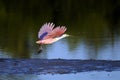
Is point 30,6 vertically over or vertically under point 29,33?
over

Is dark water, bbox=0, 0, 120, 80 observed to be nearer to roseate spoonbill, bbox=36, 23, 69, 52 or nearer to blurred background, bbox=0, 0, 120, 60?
blurred background, bbox=0, 0, 120, 60

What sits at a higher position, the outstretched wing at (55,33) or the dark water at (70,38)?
the dark water at (70,38)

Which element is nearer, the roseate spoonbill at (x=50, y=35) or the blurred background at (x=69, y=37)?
the roseate spoonbill at (x=50, y=35)

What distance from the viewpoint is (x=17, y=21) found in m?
32.9

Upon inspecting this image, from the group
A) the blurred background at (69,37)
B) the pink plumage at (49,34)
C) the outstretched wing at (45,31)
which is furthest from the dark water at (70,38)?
the pink plumage at (49,34)

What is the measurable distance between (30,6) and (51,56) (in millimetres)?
26241

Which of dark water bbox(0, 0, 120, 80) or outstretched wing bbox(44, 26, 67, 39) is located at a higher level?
dark water bbox(0, 0, 120, 80)

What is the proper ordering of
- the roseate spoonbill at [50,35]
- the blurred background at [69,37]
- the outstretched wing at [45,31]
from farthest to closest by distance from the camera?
the blurred background at [69,37] < the outstretched wing at [45,31] < the roseate spoonbill at [50,35]

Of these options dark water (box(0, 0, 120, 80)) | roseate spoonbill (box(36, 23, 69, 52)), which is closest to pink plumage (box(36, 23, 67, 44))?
roseate spoonbill (box(36, 23, 69, 52))

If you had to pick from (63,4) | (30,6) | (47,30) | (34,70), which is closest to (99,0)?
(63,4)

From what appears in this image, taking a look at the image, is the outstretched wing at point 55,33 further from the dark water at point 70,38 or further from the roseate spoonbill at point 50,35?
the dark water at point 70,38

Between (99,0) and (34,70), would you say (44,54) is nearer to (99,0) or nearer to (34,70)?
(34,70)

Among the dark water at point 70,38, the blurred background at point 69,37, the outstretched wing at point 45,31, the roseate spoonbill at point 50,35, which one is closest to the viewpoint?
the roseate spoonbill at point 50,35

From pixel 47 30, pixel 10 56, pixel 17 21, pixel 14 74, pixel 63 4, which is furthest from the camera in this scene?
pixel 63 4
